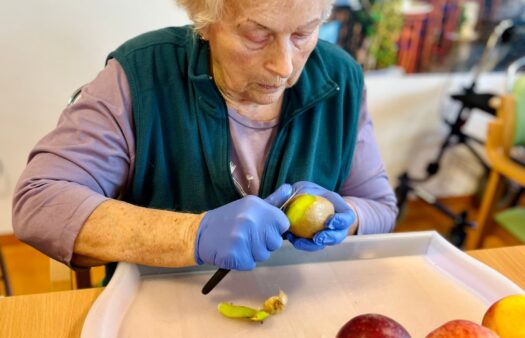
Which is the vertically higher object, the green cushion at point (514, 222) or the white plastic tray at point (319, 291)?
the white plastic tray at point (319, 291)

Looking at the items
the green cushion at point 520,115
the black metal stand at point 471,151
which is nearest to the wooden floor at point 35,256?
the black metal stand at point 471,151

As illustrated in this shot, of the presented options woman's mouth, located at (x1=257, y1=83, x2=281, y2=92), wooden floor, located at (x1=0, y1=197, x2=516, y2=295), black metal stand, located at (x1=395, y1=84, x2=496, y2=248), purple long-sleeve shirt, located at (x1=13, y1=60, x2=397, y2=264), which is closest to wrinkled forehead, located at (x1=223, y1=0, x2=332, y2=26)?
woman's mouth, located at (x1=257, y1=83, x2=281, y2=92)

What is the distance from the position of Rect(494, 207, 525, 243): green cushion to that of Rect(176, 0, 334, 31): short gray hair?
4.14 feet

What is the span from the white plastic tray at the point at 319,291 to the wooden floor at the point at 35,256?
1026 millimetres

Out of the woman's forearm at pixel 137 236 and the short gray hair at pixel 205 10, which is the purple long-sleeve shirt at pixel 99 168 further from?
the short gray hair at pixel 205 10

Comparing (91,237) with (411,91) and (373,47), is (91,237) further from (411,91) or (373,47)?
(411,91)

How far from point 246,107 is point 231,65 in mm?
146

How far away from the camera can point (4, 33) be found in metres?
1.78

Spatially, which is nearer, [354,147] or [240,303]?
[240,303]

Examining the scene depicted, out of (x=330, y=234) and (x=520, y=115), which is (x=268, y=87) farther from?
(x=520, y=115)

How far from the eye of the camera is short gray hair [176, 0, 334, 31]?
84cm

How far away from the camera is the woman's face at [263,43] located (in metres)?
0.81

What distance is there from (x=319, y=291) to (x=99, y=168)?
48 cm

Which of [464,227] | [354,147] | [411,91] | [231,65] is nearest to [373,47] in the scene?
[411,91]
